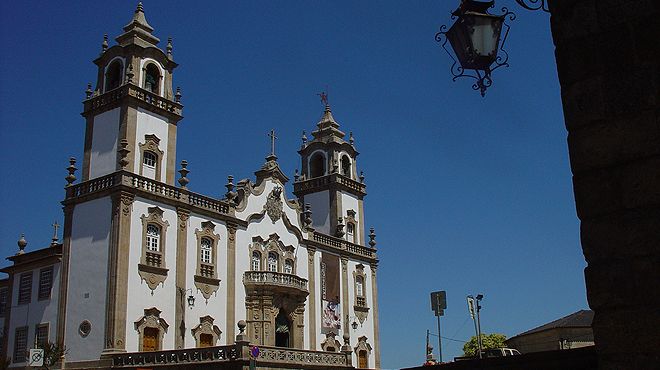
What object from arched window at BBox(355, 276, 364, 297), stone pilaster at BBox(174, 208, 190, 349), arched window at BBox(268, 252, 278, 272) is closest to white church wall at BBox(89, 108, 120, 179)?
stone pilaster at BBox(174, 208, 190, 349)

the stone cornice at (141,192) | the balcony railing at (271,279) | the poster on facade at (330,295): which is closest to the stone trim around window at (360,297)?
the poster on facade at (330,295)

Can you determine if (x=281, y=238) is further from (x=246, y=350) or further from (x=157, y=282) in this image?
(x=246, y=350)

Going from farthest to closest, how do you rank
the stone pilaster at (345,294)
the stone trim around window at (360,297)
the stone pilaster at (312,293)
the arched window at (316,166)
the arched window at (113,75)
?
the arched window at (316,166), the stone trim around window at (360,297), the stone pilaster at (345,294), the stone pilaster at (312,293), the arched window at (113,75)

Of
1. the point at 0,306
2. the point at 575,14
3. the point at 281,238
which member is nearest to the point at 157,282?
the point at 281,238

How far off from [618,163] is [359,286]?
41024 millimetres

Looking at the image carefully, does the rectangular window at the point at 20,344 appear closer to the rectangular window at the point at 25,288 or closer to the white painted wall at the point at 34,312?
the white painted wall at the point at 34,312

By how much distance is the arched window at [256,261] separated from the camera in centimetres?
3678

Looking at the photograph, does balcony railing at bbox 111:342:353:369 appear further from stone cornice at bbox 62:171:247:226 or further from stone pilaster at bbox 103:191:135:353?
stone cornice at bbox 62:171:247:226

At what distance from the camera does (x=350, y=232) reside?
46875 mm

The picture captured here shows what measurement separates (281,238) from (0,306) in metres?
15.8

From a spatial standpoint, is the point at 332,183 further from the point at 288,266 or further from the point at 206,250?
the point at 206,250

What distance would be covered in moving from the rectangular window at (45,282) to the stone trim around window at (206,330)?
699cm

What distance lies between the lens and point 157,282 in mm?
30953

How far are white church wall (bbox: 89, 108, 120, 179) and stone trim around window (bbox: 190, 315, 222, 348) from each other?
821 cm
